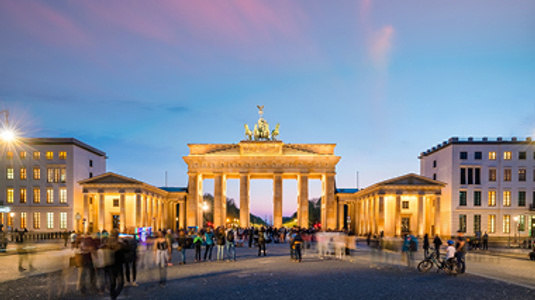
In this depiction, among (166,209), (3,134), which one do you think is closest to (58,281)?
(3,134)

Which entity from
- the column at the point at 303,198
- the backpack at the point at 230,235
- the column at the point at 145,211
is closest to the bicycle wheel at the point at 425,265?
the backpack at the point at 230,235

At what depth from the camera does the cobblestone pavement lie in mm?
15609

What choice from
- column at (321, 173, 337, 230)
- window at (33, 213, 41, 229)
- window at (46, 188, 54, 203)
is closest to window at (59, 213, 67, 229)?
window at (46, 188, 54, 203)

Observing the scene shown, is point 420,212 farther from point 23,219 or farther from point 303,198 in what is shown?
point 23,219

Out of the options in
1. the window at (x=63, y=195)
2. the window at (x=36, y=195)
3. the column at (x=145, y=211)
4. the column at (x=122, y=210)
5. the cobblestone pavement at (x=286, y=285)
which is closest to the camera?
the cobblestone pavement at (x=286, y=285)

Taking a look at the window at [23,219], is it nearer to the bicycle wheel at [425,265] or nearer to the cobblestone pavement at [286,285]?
the cobblestone pavement at [286,285]

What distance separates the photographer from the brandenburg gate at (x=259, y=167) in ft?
257

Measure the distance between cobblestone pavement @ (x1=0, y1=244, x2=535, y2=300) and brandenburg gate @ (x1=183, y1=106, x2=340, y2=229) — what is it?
5375cm

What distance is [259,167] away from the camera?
78688mm

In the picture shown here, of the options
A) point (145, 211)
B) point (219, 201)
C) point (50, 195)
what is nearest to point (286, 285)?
point (145, 211)

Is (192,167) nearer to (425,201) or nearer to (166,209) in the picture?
(166,209)

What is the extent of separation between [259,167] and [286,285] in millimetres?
60899

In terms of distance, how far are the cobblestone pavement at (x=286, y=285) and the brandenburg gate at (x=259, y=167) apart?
53.7m

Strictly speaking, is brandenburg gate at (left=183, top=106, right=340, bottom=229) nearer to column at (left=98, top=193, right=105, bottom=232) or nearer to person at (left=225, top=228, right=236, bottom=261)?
column at (left=98, top=193, right=105, bottom=232)
